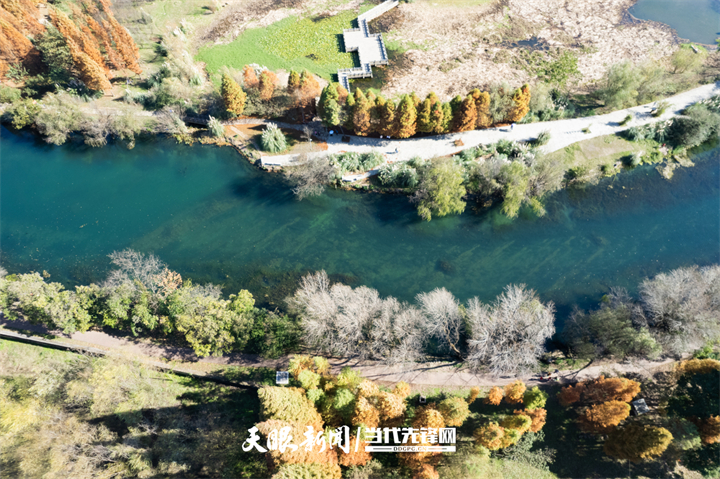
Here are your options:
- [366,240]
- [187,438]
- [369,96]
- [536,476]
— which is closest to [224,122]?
[369,96]

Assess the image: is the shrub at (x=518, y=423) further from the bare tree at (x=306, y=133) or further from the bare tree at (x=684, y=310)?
the bare tree at (x=306, y=133)

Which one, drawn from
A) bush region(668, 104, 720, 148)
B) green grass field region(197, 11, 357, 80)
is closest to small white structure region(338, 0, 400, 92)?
green grass field region(197, 11, 357, 80)

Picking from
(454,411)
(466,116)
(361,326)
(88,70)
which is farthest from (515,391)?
(88,70)

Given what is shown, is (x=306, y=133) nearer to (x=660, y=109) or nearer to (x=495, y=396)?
(x=495, y=396)

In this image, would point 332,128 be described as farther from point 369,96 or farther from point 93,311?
point 93,311

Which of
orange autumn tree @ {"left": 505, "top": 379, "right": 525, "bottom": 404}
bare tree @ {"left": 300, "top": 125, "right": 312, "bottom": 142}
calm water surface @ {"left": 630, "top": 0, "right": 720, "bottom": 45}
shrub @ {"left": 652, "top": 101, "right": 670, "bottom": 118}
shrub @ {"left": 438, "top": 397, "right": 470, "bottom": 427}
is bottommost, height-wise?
shrub @ {"left": 438, "top": 397, "right": 470, "bottom": 427}

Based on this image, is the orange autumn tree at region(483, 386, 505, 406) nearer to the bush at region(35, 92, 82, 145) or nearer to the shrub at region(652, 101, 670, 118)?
the shrub at region(652, 101, 670, 118)
